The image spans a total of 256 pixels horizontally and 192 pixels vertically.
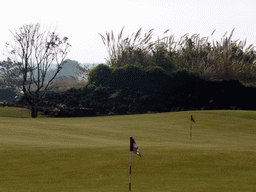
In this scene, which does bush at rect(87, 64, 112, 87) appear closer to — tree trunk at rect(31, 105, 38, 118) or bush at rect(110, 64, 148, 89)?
bush at rect(110, 64, 148, 89)

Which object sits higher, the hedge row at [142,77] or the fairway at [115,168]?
the hedge row at [142,77]

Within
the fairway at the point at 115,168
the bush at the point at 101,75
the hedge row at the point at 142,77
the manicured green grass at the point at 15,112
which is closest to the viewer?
the fairway at the point at 115,168

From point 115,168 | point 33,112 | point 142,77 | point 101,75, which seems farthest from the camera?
point 101,75

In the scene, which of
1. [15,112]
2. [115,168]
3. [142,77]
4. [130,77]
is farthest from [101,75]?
[115,168]

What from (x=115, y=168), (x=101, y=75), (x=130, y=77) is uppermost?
(x=101, y=75)

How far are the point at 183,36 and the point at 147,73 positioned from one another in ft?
25.3

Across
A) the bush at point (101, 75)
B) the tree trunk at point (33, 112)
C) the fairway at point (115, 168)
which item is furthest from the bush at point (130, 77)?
the fairway at point (115, 168)

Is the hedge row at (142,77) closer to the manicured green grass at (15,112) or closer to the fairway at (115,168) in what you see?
the manicured green grass at (15,112)

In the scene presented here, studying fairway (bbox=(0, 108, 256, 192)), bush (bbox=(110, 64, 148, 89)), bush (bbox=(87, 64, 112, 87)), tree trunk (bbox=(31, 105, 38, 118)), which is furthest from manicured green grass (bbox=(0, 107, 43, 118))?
fairway (bbox=(0, 108, 256, 192))

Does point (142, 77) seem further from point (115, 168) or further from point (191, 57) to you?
point (115, 168)

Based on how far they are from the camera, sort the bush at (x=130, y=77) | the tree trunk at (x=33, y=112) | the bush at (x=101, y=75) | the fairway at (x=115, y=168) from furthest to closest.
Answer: the bush at (x=101, y=75)
the bush at (x=130, y=77)
the tree trunk at (x=33, y=112)
the fairway at (x=115, y=168)

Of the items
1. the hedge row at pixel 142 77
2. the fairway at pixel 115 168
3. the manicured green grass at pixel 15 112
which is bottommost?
the fairway at pixel 115 168

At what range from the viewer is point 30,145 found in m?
10.2

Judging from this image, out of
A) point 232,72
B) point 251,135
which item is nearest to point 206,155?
point 251,135
